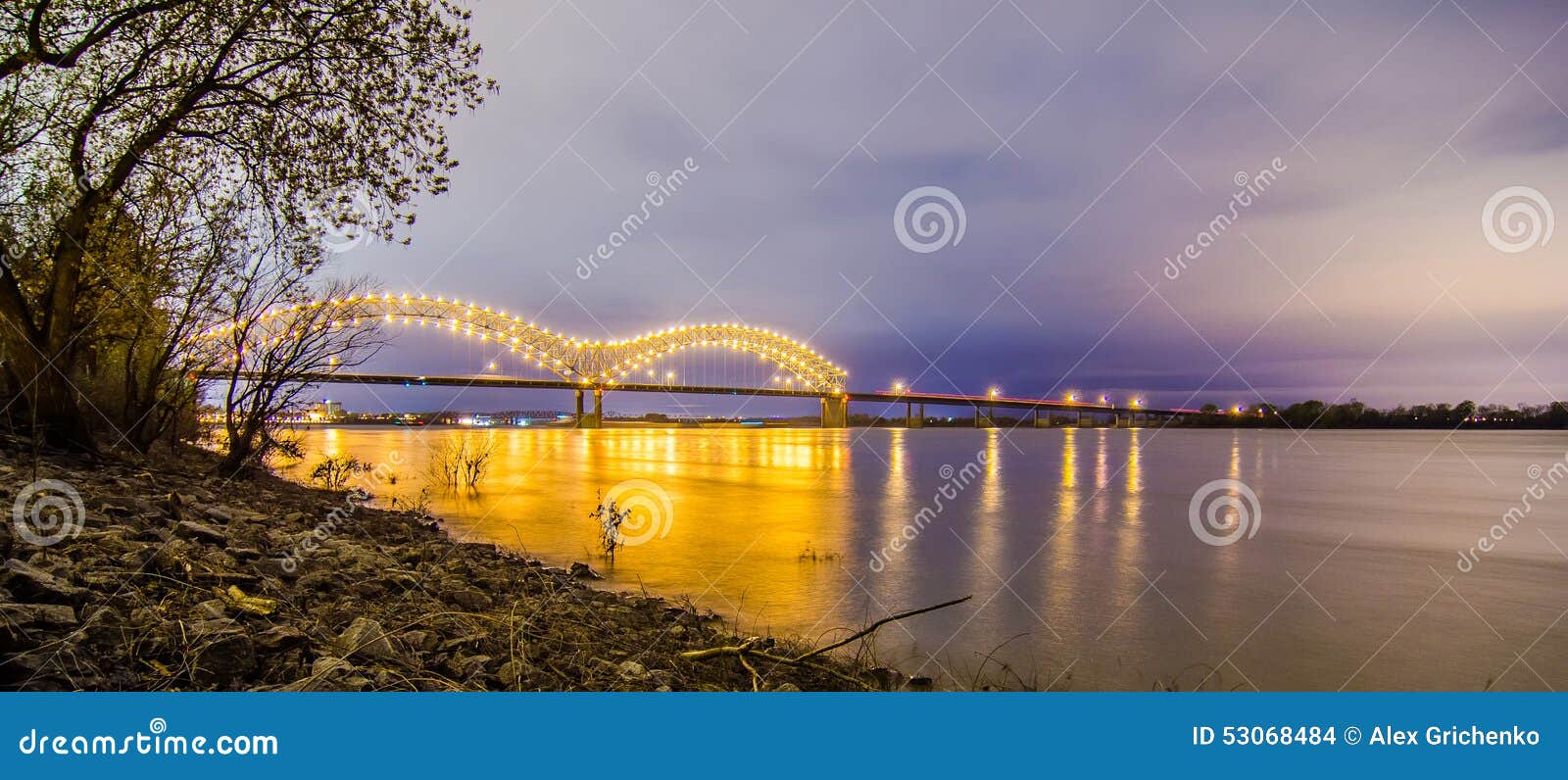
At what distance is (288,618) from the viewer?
365 centimetres

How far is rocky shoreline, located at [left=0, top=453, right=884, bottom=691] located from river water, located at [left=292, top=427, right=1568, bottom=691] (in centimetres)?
181

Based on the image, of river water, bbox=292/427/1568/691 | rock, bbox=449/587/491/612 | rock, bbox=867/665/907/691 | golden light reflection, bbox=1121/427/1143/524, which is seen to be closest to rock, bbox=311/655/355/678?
rock, bbox=449/587/491/612

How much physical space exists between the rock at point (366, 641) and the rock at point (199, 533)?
230 cm

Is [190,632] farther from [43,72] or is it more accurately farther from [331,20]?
[43,72]

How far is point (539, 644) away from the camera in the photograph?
4145mm

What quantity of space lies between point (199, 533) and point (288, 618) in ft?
7.04

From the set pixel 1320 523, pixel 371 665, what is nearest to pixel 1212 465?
pixel 1320 523

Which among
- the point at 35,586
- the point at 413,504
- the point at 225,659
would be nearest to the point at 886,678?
the point at 225,659

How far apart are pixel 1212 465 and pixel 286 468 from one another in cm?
3835

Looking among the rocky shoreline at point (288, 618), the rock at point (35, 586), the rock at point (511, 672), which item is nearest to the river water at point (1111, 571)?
the rocky shoreline at point (288, 618)

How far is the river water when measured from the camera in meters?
→ 6.09

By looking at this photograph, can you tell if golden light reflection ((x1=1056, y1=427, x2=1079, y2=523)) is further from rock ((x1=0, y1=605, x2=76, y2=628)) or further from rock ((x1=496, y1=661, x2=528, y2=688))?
rock ((x1=0, y1=605, x2=76, y2=628))

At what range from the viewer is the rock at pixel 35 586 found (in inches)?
123

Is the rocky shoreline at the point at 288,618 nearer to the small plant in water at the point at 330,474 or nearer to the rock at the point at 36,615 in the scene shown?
the rock at the point at 36,615
